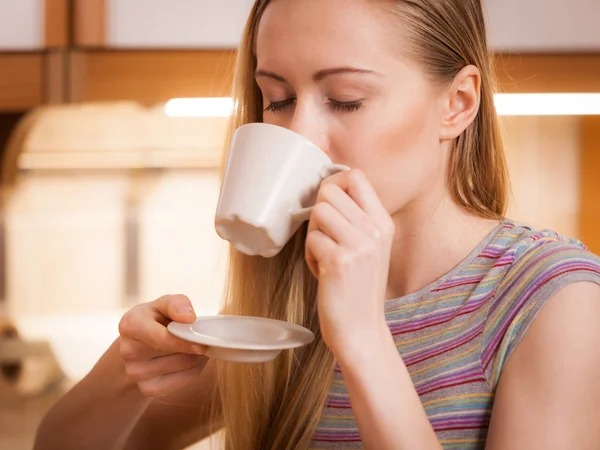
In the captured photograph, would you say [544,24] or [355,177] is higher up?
[544,24]

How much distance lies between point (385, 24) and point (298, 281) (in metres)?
0.37

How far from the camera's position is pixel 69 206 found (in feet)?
6.57

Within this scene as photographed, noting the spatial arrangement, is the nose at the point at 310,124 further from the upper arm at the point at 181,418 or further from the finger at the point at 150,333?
the upper arm at the point at 181,418

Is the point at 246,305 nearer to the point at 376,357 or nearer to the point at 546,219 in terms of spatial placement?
the point at 376,357

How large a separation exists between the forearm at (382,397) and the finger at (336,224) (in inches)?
3.7

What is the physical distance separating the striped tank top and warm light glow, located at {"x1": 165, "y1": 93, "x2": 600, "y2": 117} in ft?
2.64

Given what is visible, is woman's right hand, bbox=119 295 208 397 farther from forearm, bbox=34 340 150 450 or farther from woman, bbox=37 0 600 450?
forearm, bbox=34 340 150 450

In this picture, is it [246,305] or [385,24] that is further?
[246,305]

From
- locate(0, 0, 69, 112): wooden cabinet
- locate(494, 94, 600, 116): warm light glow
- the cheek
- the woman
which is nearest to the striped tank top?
the woman

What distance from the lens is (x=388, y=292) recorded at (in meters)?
1.01

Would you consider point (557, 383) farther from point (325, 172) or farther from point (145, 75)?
point (145, 75)

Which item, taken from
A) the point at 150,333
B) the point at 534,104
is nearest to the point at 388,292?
the point at 150,333

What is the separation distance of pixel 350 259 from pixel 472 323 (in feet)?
0.91

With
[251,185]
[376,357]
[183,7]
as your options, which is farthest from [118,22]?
[376,357]
